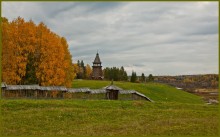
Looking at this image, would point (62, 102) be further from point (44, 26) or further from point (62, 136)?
point (44, 26)

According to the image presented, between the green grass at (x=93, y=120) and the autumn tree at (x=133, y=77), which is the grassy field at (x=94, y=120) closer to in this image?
the green grass at (x=93, y=120)

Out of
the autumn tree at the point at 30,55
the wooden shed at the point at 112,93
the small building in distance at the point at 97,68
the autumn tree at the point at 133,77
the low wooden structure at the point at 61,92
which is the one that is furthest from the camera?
the autumn tree at the point at 133,77

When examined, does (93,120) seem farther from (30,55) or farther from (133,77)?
(133,77)

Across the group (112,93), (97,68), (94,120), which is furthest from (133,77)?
(94,120)

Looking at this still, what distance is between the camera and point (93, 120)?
30391 millimetres

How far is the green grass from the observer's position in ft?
80.2

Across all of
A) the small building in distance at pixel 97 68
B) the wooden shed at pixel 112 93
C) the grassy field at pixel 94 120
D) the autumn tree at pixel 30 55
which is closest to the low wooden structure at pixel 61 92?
the wooden shed at pixel 112 93

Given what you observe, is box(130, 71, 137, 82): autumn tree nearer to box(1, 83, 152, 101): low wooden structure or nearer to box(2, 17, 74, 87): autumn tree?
box(1, 83, 152, 101): low wooden structure

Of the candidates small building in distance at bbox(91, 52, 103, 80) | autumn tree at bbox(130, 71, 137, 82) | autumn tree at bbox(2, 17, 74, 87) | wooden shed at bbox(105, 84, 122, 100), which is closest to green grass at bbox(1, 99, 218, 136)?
wooden shed at bbox(105, 84, 122, 100)

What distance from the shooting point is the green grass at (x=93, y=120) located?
962 inches

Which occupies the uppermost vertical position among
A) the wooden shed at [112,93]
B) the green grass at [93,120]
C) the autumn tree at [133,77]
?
the autumn tree at [133,77]

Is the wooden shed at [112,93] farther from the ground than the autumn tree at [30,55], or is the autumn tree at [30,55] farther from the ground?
the autumn tree at [30,55]

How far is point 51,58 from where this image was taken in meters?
54.0

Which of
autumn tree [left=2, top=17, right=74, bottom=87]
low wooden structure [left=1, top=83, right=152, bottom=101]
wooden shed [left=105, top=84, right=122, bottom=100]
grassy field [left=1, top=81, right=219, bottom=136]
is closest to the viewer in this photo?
grassy field [left=1, top=81, right=219, bottom=136]
